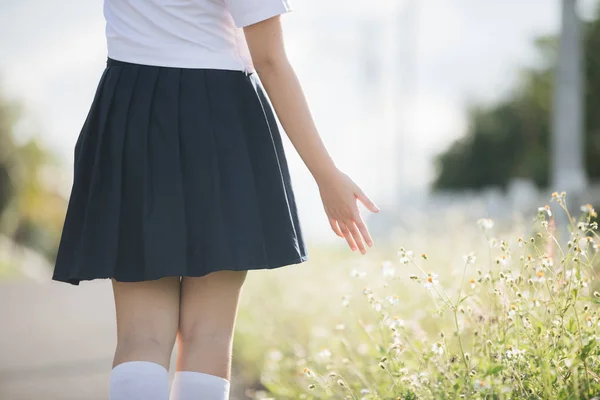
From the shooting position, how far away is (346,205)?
1893mm

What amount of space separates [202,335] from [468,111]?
40.2 meters

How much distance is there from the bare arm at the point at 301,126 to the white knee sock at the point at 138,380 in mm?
558

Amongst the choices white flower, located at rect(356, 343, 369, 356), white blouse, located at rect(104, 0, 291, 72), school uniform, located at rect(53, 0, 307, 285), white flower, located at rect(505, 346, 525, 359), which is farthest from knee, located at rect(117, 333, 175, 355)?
white flower, located at rect(356, 343, 369, 356)

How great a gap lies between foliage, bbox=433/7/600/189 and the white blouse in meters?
25.7

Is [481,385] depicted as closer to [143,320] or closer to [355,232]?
[355,232]

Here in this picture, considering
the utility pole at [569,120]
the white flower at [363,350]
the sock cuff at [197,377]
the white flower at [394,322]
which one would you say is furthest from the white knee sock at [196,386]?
the utility pole at [569,120]

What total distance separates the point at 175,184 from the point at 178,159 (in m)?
0.06

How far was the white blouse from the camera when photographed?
1868 mm

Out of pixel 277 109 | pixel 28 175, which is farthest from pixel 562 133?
pixel 28 175

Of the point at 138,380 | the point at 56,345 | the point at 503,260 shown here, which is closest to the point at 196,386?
the point at 138,380

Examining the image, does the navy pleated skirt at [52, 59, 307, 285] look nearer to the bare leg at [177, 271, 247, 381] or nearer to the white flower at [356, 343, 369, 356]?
the bare leg at [177, 271, 247, 381]

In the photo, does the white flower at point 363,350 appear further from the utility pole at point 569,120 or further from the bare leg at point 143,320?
the utility pole at point 569,120

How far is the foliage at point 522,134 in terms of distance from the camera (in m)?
26.1

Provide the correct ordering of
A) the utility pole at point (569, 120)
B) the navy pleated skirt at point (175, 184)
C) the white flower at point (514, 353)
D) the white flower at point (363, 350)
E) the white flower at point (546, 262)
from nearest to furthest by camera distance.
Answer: the navy pleated skirt at point (175, 184) → the white flower at point (514, 353) → the white flower at point (546, 262) → the white flower at point (363, 350) → the utility pole at point (569, 120)
